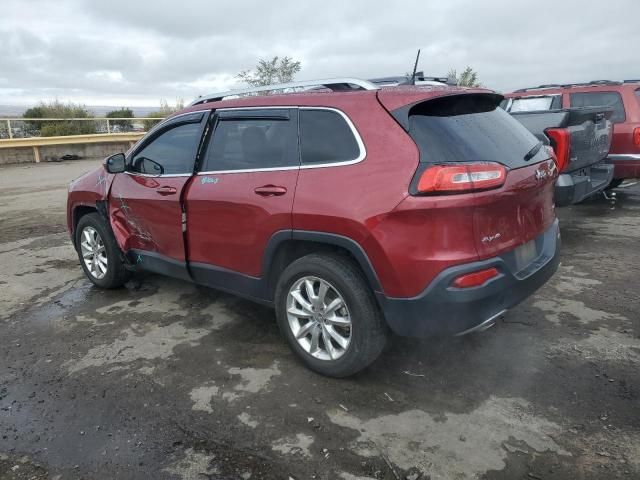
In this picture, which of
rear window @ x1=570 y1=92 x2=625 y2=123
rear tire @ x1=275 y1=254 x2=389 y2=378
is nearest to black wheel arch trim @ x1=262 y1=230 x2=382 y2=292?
rear tire @ x1=275 y1=254 x2=389 y2=378

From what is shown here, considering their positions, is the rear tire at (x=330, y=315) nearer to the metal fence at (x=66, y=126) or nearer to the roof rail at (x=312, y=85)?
the roof rail at (x=312, y=85)

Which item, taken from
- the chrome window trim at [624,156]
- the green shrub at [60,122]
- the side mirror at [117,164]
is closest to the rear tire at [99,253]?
the side mirror at [117,164]

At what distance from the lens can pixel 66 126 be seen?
21203 mm

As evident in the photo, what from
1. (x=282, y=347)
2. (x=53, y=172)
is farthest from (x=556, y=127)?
(x=53, y=172)

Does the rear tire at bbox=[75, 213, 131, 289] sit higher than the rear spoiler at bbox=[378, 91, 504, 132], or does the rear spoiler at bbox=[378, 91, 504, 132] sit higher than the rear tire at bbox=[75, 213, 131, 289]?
the rear spoiler at bbox=[378, 91, 504, 132]

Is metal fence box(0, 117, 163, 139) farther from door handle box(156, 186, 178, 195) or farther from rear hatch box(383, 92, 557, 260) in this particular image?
rear hatch box(383, 92, 557, 260)

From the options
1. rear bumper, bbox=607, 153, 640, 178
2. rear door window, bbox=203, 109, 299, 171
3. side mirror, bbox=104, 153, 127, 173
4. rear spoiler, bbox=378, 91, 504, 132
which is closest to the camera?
rear spoiler, bbox=378, 91, 504, 132

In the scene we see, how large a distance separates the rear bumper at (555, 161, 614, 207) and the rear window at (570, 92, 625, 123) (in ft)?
5.09

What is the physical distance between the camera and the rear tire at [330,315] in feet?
9.52

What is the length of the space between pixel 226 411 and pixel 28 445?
3.38ft

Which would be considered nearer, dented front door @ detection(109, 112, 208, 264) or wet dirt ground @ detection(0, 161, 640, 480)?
wet dirt ground @ detection(0, 161, 640, 480)

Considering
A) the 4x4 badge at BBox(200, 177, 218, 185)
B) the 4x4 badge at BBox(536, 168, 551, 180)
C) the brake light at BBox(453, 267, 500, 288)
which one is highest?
the 4x4 badge at BBox(200, 177, 218, 185)

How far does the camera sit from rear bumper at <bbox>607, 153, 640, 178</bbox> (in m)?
Answer: 7.15

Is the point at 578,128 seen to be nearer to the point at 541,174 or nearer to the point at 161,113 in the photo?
the point at 541,174
